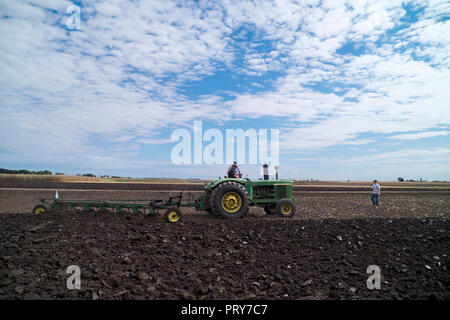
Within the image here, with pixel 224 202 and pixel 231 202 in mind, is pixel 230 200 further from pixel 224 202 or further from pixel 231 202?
pixel 224 202

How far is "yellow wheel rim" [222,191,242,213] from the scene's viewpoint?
11141 mm

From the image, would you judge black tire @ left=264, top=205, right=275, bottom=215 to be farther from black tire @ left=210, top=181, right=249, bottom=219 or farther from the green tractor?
black tire @ left=210, top=181, right=249, bottom=219

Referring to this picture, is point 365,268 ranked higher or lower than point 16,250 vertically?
lower

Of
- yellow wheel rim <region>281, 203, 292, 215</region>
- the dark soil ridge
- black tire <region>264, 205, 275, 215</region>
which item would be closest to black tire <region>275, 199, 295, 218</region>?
yellow wheel rim <region>281, 203, 292, 215</region>

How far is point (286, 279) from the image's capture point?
5.62 m

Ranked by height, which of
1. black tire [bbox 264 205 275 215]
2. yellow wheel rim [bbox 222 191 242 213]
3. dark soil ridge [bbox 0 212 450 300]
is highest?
yellow wheel rim [bbox 222 191 242 213]

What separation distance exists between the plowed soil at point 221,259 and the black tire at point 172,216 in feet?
3.48

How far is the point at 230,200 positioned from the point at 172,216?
237 centimetres

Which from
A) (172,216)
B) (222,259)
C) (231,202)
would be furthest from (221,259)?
(231,202)

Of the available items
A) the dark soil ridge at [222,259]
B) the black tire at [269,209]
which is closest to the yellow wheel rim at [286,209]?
the black tire at [269,209]

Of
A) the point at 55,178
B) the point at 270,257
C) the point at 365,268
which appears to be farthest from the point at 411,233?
the point at 55,178

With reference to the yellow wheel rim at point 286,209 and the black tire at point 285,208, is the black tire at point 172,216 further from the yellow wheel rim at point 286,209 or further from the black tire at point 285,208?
the yellow wheel rim at point 286,209
